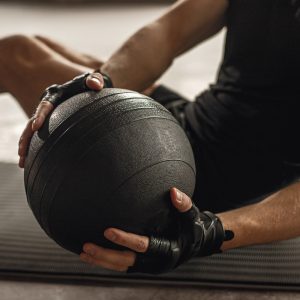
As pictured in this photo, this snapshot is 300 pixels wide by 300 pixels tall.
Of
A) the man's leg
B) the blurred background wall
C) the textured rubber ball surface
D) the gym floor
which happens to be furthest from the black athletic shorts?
the blurred background wall

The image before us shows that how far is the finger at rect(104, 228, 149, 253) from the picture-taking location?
1075 millimetres

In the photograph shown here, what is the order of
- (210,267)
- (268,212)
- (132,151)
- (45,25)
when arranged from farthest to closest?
(45,25) < (210,267) < (268,212) < (132,151)

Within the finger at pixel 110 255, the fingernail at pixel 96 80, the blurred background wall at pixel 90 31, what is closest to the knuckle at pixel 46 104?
the fingernail at pixel 96 80

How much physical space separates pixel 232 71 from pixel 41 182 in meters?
0.79

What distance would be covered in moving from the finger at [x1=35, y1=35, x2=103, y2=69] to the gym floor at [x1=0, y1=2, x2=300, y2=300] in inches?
20.9

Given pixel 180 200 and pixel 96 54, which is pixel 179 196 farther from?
pixel 96 54

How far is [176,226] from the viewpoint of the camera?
3.84ft

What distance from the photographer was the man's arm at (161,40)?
1.70m

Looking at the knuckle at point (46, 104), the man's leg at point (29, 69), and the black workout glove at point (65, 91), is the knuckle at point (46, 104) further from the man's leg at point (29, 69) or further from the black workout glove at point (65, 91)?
the man's leg at point (29, 69)

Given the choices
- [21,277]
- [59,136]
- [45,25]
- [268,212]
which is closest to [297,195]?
[268,212]

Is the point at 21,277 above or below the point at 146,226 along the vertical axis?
below

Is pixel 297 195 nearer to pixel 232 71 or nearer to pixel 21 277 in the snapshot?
pixel 232 71

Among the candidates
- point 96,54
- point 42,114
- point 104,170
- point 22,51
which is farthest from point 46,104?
point 96,54

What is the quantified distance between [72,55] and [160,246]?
1092mm
